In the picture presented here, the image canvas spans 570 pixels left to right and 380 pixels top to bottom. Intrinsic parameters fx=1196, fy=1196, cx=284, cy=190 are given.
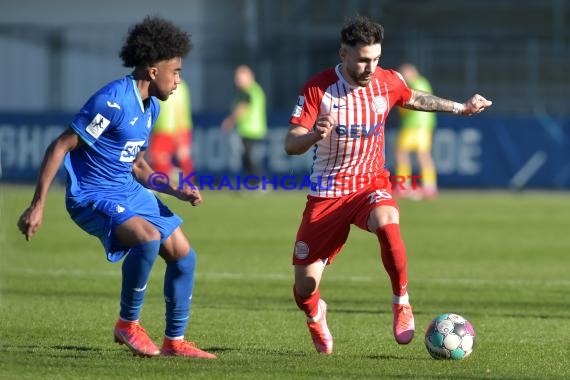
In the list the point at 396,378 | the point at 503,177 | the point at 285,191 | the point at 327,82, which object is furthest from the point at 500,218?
the point at 396,378

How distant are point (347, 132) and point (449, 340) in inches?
59.5

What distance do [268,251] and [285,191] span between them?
10.7 m

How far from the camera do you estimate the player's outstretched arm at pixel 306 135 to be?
6730 mm

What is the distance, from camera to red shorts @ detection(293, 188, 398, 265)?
297 inches

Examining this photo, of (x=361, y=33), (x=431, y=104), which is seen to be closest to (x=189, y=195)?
(x=361, y=33)

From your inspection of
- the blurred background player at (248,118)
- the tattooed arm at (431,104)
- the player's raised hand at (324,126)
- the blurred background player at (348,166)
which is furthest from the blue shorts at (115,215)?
the blurred background player at (248,118)

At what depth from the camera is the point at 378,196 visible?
24.6ft

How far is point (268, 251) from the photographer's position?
14.0 meters

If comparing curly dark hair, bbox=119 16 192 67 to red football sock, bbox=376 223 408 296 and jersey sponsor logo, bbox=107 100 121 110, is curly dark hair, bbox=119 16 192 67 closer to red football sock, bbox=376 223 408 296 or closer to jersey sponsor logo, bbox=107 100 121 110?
jersey sponsor logo, bbox=107 100 121 110

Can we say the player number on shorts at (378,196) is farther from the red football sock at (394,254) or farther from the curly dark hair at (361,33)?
the curly dark hair at (361,33)

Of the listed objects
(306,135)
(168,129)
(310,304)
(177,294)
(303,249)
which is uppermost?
(306,135)

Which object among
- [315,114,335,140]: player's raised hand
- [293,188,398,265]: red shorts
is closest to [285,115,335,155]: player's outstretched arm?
[315,114,335,140]: player's raised hand

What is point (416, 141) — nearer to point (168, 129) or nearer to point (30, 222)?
point (168, 129)

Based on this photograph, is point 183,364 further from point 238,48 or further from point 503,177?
point 238,48
